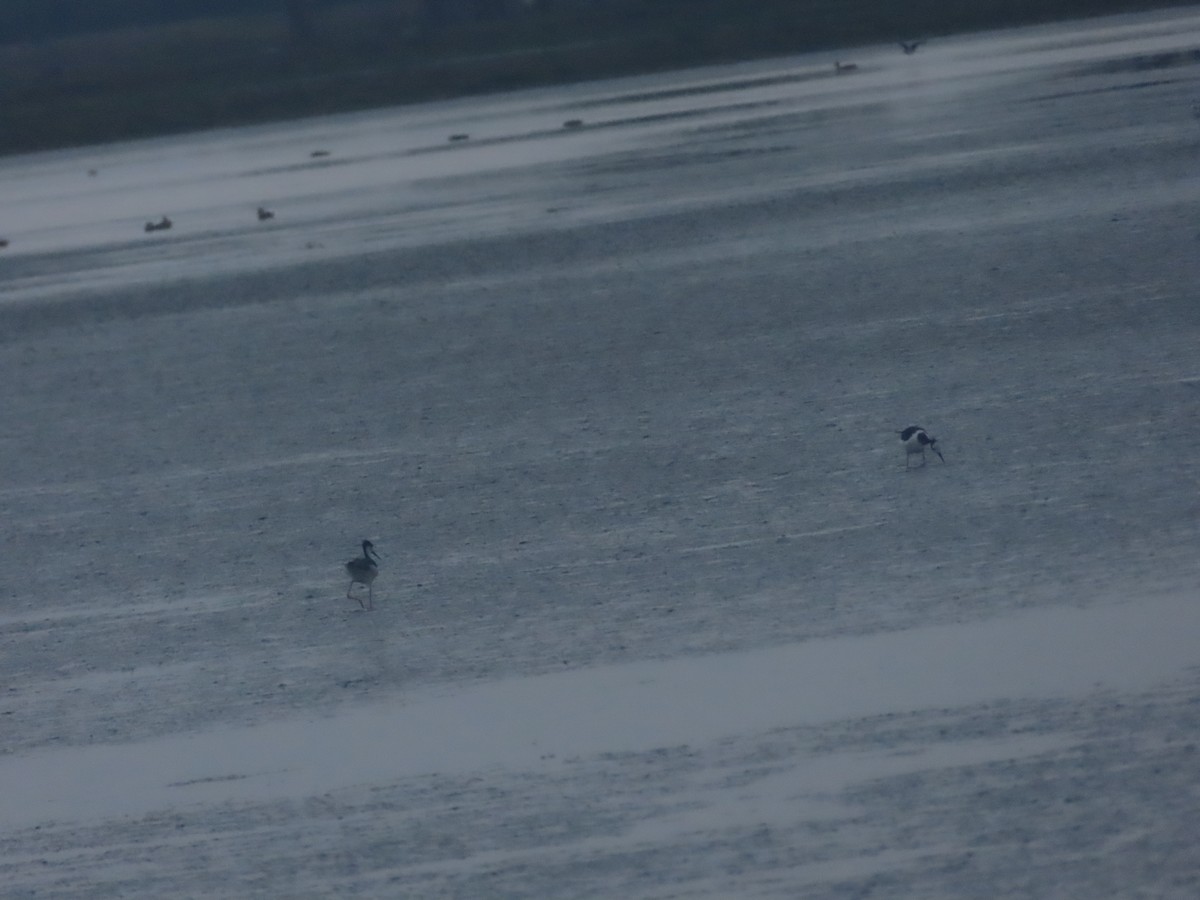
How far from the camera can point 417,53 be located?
54.7 meters

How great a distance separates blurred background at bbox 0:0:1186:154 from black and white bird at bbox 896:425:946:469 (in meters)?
32.1

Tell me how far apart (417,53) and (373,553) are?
4724 cm

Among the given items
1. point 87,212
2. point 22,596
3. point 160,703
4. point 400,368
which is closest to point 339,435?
point 400,368

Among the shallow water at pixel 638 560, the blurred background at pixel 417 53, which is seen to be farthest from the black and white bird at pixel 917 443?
the blurred background at pixel 417 53

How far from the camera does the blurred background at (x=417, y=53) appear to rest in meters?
42.4

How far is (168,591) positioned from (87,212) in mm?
19816

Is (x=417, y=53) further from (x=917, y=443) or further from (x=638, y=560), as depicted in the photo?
(x=638, y=560)

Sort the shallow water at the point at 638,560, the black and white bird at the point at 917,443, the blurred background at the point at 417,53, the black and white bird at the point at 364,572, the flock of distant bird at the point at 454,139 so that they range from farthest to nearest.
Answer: the blurred background at the point at 417,53
the flock of distant bird at the point at 454,139
the black and white bird at the point at 917,443
the black and white bird at the point at 364,572
the shallow water at the point at 638,560

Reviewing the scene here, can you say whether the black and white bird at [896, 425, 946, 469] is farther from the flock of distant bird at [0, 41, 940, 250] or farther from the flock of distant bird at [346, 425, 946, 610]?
the flock of distant bird at [0, 41, 940, 250]

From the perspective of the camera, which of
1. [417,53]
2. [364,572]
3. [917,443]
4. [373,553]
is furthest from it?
[417,53]

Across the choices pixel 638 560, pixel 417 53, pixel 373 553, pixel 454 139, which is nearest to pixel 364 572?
pixel 373 553

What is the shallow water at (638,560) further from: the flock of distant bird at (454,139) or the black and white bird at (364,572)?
the flock of distant bird at (454,139)

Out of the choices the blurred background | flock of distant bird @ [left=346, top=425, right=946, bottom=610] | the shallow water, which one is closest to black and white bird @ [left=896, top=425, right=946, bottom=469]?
flock of distant bird @ [left=346, top=425, right=946, bottom=610]

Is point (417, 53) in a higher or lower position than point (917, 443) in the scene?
higher
